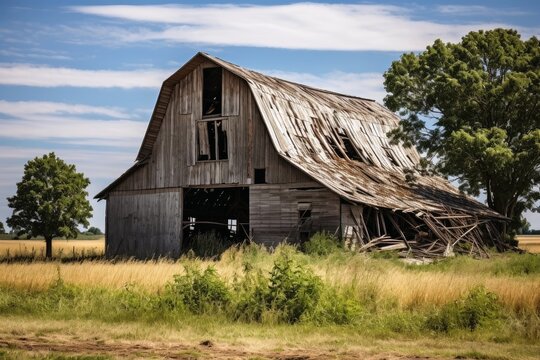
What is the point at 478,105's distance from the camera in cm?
3588

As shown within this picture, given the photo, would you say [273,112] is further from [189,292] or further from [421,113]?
[189,292]

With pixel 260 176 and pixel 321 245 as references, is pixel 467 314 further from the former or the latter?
pixel 260 176

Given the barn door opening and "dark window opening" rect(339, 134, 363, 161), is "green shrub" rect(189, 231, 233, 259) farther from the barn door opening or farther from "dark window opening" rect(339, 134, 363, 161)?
"dark window opening" rect(339, 134, 363, 161)

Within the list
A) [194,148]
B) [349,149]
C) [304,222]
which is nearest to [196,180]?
[194,148]

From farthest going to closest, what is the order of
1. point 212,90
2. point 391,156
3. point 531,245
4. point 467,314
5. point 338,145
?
1. point 531,245
2. point 391,156
3. point 338,145
4. point 212,90
5. point 467,314

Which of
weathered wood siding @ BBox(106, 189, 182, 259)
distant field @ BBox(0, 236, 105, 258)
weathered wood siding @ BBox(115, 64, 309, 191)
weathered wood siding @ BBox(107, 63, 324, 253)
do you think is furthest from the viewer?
distant field @ BBox(0, 236, 105, 258)

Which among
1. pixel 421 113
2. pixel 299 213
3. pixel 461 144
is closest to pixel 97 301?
pixel 299 213

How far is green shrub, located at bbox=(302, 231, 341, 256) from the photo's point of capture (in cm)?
2480

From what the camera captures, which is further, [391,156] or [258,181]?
[391,156]

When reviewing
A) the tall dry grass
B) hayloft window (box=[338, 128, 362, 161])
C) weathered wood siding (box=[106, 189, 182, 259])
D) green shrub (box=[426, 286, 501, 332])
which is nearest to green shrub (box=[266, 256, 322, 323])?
the tall dry grass

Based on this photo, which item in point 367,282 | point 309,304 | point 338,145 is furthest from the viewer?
point 338,145

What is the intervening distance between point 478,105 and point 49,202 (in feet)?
78.6

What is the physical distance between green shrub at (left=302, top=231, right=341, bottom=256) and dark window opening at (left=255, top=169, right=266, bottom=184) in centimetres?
386

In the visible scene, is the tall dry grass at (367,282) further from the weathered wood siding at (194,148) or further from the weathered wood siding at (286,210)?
the weathered wood siding at (194,148)
